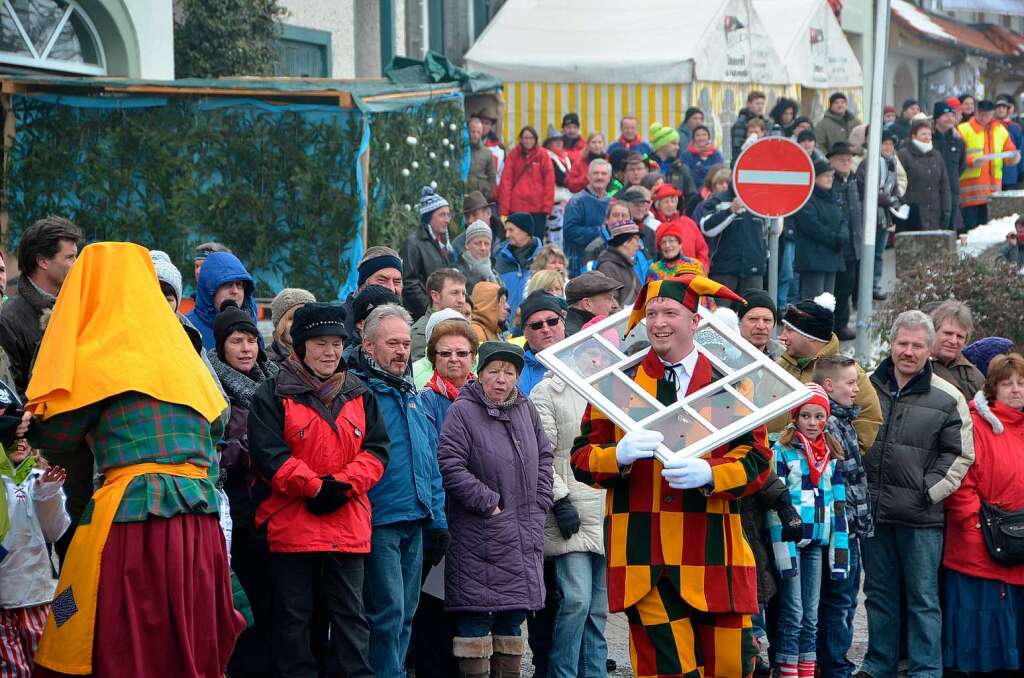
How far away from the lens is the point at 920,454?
26.7ft

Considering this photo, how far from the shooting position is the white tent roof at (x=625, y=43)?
2303cm

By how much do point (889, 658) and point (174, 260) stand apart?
705cm

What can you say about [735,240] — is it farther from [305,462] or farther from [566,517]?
[305,462]

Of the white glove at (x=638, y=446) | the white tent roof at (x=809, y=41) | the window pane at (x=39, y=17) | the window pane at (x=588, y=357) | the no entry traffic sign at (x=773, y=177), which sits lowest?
the white glove at (x=638, y=446)

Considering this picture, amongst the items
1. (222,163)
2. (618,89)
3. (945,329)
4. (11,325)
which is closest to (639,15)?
(618,89)

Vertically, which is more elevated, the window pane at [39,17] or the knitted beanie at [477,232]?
the window pane at [39,17]

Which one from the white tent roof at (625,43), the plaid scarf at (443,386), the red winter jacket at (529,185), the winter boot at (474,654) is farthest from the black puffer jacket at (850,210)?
the winter boot at (474,654)

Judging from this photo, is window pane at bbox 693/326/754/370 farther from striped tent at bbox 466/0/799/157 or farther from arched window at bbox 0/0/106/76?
striped tent at bbox 466/0/799/157

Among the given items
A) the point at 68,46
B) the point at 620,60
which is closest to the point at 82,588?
the point at 68,46

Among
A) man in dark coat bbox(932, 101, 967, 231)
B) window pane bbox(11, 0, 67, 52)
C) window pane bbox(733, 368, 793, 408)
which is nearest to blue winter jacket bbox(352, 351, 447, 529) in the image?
window pane bbox(733, 368, 793, 408)

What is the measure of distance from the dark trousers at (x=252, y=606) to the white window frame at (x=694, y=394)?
5.20ft

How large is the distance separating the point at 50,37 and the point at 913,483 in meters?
9.13

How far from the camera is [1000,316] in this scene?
11.8 m

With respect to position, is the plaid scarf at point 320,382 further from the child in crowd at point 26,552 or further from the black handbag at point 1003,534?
the black handbag at point 1003,534
